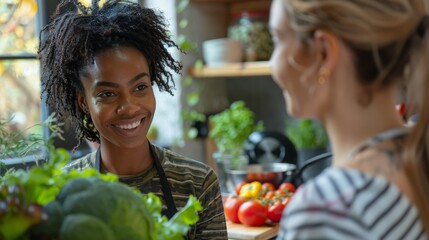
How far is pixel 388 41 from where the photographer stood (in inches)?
29.5

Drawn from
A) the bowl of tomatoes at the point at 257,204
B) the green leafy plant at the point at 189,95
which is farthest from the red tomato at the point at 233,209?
the green leafy plant at the point at 189,95

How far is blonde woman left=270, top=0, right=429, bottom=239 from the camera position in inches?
28.2

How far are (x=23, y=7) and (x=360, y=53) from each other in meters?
1.90

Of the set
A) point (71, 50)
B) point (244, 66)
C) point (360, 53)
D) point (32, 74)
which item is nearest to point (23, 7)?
point (32, 74)

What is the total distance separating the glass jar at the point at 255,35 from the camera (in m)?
2.91

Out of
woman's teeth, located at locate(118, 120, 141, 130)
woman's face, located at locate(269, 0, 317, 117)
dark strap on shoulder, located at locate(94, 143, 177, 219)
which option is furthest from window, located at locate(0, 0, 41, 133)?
woman's face, located at locate(269, 0, 317, 117)

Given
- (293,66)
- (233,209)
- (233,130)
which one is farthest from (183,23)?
(293,66)

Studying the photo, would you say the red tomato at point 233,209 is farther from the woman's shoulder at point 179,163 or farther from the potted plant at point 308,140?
the potted plant at point 308,140

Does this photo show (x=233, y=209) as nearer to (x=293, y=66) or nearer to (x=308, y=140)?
(x=308, y=140)

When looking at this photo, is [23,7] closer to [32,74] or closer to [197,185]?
[32,74]

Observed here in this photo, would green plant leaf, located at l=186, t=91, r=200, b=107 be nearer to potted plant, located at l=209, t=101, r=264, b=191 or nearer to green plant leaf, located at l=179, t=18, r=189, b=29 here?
potted plant, located at l=209, t=101, r=264, b=191

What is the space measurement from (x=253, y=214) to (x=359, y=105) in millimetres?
1184

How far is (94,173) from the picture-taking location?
897 millimetres

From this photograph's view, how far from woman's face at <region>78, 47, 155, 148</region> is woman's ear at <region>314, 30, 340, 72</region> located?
0.65 metres
